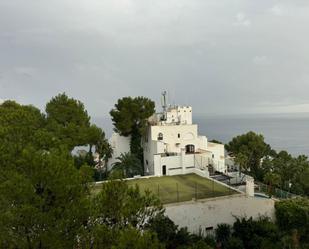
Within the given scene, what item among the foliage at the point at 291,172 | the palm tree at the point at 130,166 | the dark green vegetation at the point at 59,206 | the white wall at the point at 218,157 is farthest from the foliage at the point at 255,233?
the palm tree at the point at 130,166

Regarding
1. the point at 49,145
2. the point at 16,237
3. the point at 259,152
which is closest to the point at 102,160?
the point at 259,152

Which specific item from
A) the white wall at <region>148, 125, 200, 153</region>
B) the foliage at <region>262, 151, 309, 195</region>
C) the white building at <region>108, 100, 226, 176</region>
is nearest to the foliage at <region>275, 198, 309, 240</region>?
the white building at <region>108, 100, 226, 176</region>

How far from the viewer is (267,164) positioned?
3391 cm

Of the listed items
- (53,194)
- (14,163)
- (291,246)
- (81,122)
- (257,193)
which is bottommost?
(291,246)

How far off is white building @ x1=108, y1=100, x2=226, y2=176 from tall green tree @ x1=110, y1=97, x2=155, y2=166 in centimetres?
113

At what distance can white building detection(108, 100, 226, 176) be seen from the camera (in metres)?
29.2

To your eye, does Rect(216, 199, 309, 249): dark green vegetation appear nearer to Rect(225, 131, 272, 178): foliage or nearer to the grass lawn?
the grass lawn

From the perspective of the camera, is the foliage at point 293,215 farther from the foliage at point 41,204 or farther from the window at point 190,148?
the foliage at point 41,204

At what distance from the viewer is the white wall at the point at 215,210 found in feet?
62.1

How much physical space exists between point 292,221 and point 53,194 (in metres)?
16.1

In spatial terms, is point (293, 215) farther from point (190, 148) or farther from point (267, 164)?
point (267, 164)

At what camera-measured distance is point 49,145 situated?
Result: 36.3ft

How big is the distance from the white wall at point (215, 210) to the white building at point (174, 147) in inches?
270

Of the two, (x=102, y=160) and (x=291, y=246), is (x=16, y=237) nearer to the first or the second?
(x=291, y=246)
